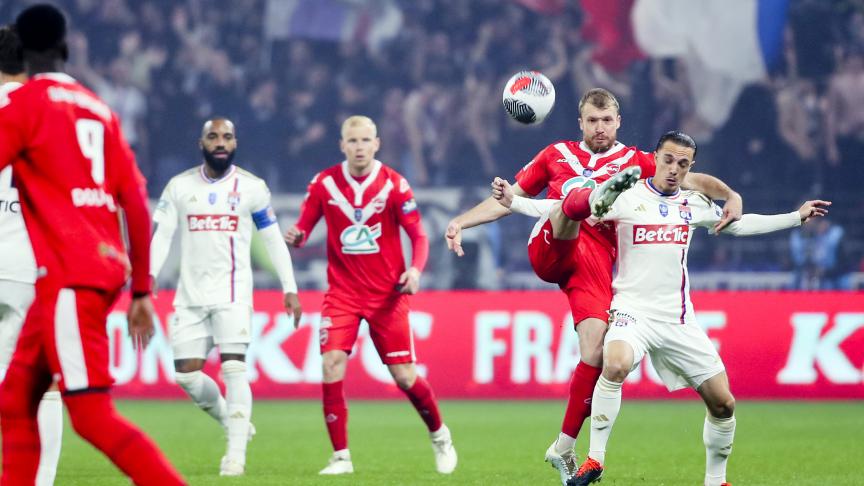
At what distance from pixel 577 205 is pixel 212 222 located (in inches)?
132

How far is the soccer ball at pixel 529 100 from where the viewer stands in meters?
7.74

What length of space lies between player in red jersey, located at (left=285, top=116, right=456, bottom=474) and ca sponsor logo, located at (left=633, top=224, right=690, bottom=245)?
2.15 meters

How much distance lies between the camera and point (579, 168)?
7828 mm

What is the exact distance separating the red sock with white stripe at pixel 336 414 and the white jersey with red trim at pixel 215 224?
3.09 feet

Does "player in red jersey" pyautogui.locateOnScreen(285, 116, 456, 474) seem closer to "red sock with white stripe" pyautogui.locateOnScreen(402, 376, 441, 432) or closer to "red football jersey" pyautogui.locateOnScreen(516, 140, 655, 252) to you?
"red sock with white stripe" pyautogui.locateOnScreen(402, 376, 441, 432)

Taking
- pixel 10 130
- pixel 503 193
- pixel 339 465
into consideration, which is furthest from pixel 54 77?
pixel 339 465

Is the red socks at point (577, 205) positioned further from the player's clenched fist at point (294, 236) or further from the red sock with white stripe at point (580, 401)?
the player's clenched fist at point (294, 236)

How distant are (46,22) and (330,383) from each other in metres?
4.44

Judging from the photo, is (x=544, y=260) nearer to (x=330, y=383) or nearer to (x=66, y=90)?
(x=330, y=383)

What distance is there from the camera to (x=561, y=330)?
14578mm

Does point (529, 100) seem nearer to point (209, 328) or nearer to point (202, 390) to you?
point (209, 328)

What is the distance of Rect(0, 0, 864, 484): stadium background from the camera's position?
14.5m

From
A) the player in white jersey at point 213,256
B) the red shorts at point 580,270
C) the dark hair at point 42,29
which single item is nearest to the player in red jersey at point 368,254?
the player in white jersey at point 213,256

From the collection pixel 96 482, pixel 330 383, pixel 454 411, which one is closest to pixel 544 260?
pixel 330 383
